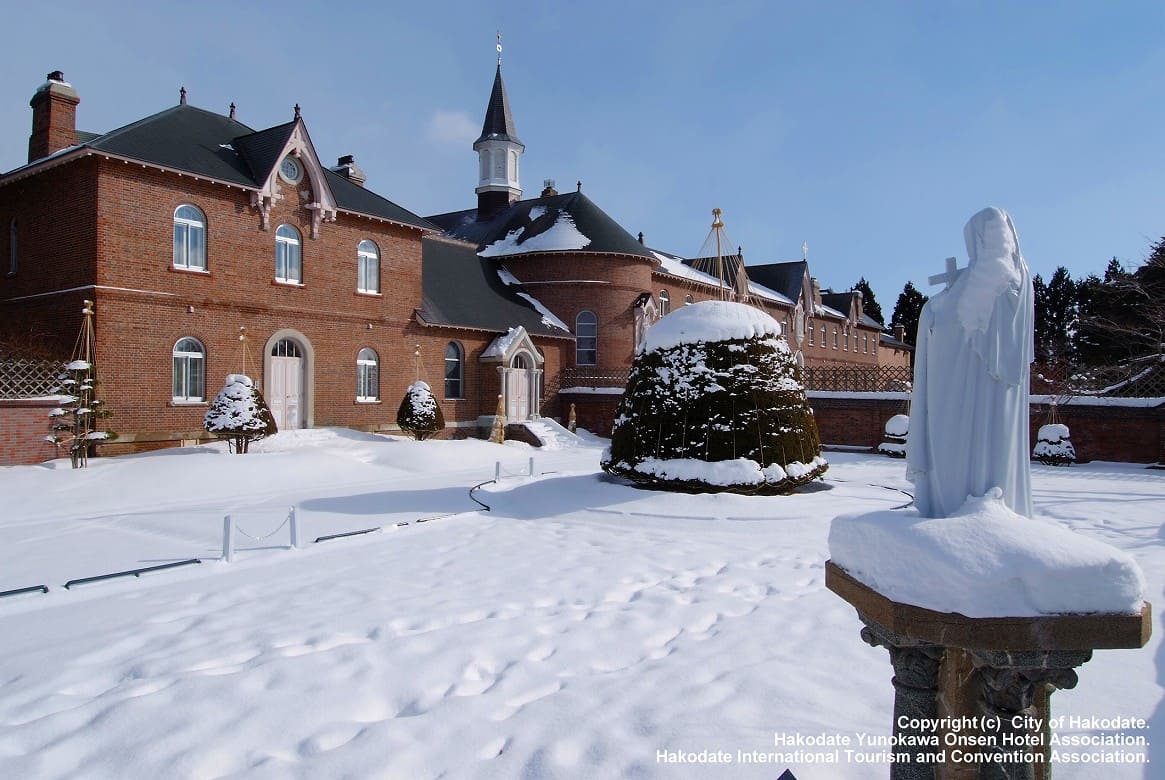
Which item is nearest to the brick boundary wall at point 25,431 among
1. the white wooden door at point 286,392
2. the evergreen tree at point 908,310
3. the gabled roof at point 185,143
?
the white wooden door at point 286,392

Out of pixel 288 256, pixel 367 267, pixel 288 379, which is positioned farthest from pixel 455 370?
pixel 288 256

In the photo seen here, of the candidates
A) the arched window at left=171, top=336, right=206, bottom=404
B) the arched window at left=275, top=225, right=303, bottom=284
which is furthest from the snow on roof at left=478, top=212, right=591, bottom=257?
the arched window at left=171, top=336, right=206, bottom=404

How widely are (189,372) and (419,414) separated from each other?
6345 millimetres

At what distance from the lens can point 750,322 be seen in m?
12.4

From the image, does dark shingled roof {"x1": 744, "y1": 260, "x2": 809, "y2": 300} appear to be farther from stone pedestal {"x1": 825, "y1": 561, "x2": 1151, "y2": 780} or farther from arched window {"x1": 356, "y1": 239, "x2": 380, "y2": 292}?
stone pedestal {"x1": 825, "y1": 561, "x2": 1151, "y2": 780}

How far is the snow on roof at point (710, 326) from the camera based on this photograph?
12273mm

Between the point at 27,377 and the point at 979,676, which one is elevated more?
the point at 27,377

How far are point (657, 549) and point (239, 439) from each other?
41.2ft

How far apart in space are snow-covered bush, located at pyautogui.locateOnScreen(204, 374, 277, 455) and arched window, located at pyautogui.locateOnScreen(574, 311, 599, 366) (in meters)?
17.5

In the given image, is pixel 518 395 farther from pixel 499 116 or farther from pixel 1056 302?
pixel 1056 302

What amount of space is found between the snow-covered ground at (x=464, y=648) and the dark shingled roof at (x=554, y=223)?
2348cm

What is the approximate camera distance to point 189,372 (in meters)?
19.6

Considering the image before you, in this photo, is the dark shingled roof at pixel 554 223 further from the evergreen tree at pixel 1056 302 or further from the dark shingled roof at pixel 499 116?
the evergreen tree at pixel 1056 302

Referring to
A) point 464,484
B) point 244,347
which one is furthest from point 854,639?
point 244,347
